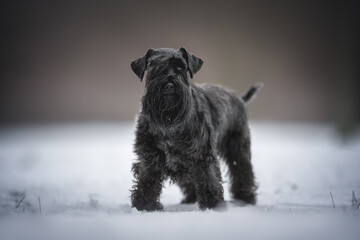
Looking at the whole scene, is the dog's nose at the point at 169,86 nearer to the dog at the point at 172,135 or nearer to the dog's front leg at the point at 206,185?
the dog at the point at 172,135

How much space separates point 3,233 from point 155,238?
3.78ft

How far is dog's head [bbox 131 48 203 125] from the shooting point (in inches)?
144

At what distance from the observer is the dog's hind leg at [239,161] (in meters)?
5.06

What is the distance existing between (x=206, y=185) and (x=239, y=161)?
1.37m

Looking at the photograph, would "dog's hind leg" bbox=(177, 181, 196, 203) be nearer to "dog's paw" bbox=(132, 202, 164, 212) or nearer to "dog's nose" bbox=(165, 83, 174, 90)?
"dog's paw" bbox=(132, 202, 164, 212)

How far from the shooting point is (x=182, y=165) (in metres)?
3.88

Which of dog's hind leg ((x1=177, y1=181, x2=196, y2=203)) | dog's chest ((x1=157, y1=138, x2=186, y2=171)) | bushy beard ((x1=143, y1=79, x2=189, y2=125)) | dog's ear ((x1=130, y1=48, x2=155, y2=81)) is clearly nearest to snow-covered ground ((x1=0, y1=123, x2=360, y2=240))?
dog's hind leg ((x1=177, y1=181, x2=196, y2=203))

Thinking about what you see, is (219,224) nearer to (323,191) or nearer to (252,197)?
(252,197)

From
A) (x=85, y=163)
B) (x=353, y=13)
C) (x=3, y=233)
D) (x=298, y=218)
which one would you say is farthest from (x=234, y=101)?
(x=353, y=13)

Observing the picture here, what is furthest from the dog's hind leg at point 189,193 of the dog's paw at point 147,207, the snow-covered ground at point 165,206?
the dog's paw at point 147,207

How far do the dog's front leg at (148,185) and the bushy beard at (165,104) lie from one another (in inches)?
18.7

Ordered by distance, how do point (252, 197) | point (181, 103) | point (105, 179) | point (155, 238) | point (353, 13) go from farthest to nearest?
point (353, 13), point (105, 179), point (252, 197), point (181, 103), point (155, 238)

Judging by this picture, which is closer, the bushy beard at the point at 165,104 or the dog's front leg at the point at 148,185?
the bushy beard at the point at 165,104

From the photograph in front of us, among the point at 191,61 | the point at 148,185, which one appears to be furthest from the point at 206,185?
the point at 191,61
